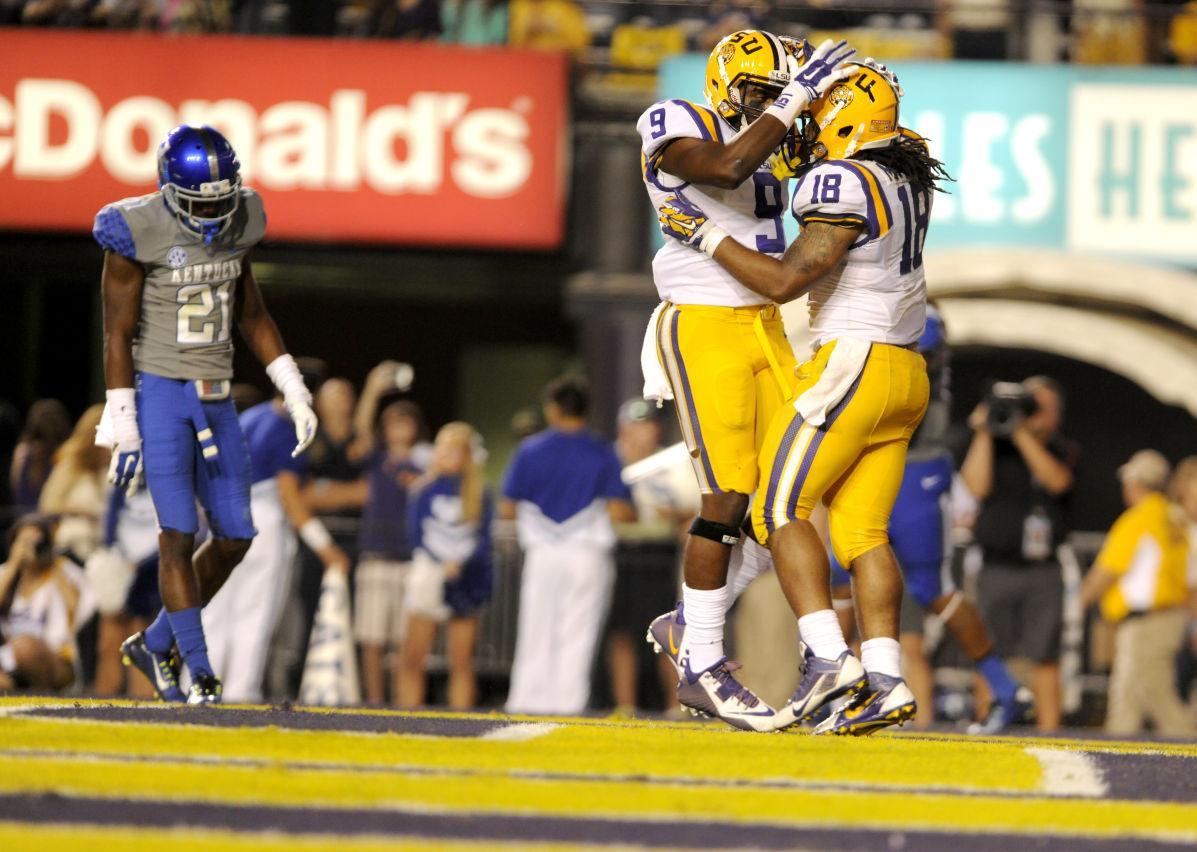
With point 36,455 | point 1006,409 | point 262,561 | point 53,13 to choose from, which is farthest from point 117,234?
point 53,13

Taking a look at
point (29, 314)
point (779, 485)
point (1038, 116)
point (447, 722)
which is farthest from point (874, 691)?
point (29, 314)

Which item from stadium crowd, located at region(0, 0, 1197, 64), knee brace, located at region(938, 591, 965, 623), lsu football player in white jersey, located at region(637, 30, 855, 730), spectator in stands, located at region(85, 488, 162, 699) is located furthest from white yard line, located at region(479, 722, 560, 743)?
stadium crowd, located at region(0, 0, 1197, 64)

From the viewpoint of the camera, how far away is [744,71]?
6.11m

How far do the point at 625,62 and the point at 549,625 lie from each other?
15.7ft

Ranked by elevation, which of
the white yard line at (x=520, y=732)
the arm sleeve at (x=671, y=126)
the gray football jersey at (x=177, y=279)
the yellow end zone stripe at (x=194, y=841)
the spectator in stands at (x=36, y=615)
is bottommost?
the spectator in stands at (x=36, y=615)

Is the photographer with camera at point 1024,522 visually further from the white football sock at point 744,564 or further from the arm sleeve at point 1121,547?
the white football sock at point 744,564

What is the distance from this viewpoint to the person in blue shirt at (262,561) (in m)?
10.0

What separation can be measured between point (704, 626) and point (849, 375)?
880mm

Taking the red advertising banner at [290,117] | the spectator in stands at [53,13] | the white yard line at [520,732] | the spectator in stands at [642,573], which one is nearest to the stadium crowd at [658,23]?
the spectator in stands at [53,13]

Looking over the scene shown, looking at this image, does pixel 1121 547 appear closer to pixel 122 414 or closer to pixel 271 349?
pixel 271 349

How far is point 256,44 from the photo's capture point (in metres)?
13.5

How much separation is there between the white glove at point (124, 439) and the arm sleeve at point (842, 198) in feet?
7.68

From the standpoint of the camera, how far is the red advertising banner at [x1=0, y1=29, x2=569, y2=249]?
531 inches

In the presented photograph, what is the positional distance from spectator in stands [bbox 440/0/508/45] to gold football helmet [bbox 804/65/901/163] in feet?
26.5
